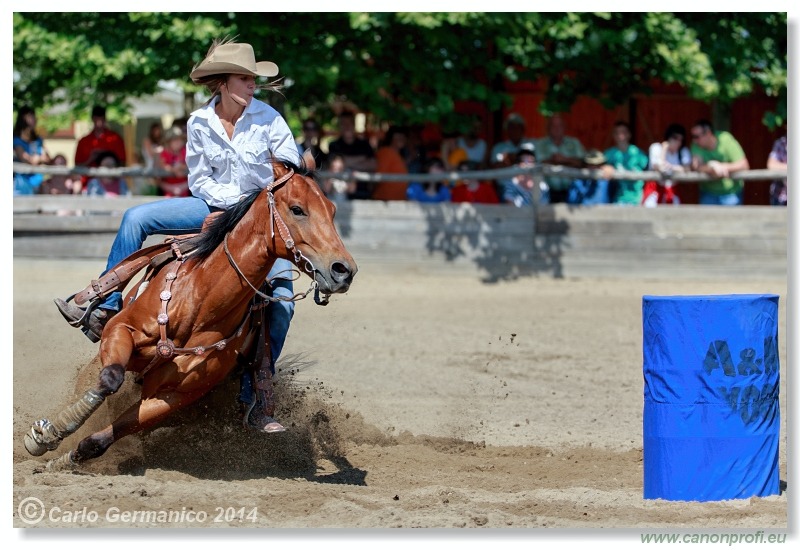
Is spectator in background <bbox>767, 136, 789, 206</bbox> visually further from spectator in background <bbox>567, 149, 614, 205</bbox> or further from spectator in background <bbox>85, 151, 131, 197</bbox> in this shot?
spectator in background <bbox>85, 151, 131, 197</bbox>

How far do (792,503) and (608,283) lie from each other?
845 centimetres

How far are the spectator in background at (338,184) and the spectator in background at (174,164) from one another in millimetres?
1685

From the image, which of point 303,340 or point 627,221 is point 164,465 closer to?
point 303,340

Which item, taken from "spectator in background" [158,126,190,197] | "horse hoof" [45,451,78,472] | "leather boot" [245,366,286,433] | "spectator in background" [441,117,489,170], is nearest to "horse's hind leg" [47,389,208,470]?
"horse hoof" [45,451,78,472]

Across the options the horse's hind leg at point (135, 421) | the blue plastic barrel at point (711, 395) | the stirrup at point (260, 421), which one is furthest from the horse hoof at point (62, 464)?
the blue plastic barrel at point (711, 395)

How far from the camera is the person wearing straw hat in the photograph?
6059mm

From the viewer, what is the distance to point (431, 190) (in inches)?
575

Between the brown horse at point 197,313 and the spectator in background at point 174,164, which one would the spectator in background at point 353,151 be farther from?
the brown horse at point 197,313

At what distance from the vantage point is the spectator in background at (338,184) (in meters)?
14.3

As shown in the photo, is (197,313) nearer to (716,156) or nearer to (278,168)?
(278,168)

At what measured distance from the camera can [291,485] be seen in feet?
19.7

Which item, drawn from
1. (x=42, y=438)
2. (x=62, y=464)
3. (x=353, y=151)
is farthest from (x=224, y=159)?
(x=353, y=151)

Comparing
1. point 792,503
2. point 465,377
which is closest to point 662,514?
point 792,503

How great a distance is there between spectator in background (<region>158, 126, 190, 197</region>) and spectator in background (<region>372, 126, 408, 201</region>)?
2341 millimetres
